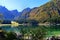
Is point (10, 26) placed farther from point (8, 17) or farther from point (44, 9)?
point (44, 9)

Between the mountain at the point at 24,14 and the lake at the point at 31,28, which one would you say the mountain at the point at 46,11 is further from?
the lake at the point at 31,28

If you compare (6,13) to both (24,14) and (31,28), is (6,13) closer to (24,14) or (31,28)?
(24,14)

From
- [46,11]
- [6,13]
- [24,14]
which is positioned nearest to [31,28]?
[24,14]

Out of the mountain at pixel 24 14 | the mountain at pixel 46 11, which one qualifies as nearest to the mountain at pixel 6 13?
the mountain at pixel 24 14

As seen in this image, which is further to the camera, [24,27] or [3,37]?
[24,27]

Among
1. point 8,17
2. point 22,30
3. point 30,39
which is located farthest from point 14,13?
point 30,39

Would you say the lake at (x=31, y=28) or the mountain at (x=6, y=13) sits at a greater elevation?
the mountain at (x=6, y=13)

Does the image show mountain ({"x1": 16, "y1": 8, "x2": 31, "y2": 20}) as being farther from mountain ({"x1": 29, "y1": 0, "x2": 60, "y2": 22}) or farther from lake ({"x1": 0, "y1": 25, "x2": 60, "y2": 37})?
lake ({"x1": 0, "y1": 25, "x2": 60, "y2": 37})

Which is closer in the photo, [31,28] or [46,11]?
[31,28]
